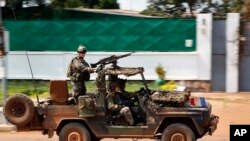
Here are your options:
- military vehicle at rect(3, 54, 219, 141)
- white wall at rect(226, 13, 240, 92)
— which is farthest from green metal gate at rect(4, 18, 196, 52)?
military vehicle at rect(3, 54, 219, 141)

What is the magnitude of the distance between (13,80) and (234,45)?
25.8 ft

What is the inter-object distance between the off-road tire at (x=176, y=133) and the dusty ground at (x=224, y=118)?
2.28 m

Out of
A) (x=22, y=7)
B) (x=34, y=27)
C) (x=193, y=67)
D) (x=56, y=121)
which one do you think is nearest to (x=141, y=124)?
(x=56, y=121)

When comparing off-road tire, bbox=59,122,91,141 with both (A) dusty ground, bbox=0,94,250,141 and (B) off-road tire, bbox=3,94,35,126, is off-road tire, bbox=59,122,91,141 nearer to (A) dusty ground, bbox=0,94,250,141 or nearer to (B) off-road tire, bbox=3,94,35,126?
(B) off-road tire, bbox=3,94,35,126

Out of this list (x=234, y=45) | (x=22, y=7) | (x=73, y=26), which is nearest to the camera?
(x=234, y=45)

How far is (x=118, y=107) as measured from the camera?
34.0 feet

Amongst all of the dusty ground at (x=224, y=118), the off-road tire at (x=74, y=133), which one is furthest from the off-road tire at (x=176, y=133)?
the dusty ground at (x=224, y=118)

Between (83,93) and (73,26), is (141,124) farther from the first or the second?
(73,26)

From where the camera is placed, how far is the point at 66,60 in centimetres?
1988

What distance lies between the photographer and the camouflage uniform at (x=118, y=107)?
33.7ft

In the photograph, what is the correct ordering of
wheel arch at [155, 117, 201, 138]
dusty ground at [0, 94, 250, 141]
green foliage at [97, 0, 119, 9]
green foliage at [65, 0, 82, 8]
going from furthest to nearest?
green foliage at [97, 0, 119, 9]
green foliage at [65, 0, 82, 8]
dusty ground at [0, 94, 250, 141]
wheel arch at [155, 117, 201, 138]

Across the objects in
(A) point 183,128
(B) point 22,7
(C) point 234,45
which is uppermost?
(B) point 22,7

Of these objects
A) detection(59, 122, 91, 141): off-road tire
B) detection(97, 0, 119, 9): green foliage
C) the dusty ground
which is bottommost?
the dusty ground

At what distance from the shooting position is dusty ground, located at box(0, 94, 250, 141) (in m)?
12.8
